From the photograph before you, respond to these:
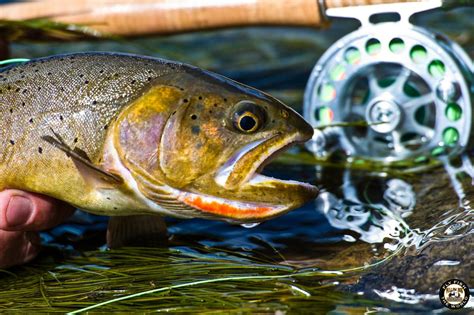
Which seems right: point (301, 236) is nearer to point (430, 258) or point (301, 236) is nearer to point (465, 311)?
point (430, 258)

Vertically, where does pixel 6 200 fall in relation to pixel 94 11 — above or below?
below

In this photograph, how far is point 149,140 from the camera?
2.60m

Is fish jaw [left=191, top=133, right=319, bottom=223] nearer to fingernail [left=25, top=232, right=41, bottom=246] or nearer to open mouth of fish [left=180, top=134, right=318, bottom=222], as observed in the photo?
open mouth of fish [left=180, top=134, right=318, bottom=222]

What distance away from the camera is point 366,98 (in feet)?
13.0

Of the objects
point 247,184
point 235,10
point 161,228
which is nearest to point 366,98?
point 235,10

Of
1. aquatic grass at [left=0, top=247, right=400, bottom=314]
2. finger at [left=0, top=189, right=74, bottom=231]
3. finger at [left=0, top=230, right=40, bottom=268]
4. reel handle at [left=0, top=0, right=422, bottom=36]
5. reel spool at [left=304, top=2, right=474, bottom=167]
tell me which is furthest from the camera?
reel handle at [left=0, top=0, right=422, bottom=36]

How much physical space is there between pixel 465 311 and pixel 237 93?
37.3 inches

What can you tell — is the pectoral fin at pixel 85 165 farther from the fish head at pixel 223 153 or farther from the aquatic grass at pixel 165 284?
the aquatic grass at pixel 165 284

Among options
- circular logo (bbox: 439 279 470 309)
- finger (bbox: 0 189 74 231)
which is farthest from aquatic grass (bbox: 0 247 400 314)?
circular logo (bbox: 439 279 470 309)

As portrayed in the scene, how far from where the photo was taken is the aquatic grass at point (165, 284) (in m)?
2.66

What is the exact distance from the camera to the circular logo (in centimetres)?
251

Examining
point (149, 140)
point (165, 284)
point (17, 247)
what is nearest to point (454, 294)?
point (165, 284)

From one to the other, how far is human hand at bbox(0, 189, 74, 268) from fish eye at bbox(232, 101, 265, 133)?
769 millimetres

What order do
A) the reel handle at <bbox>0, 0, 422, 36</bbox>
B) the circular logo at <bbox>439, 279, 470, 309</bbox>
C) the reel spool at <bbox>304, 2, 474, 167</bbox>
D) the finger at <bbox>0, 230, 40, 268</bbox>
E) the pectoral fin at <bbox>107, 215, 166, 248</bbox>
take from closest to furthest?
the circular logo at <bbox>439, 279, 470, 309</bbox>
the finger at <bbox>0, 230, 40, 268</bbox>
the pectoral fin at <bbox>107, 215, 166, 248</bbox>
the reel spool at <bbox>304, 2, 474, 167</bbox>
the reel handle at <bbox>0, 0, 422, 36</bbox>
